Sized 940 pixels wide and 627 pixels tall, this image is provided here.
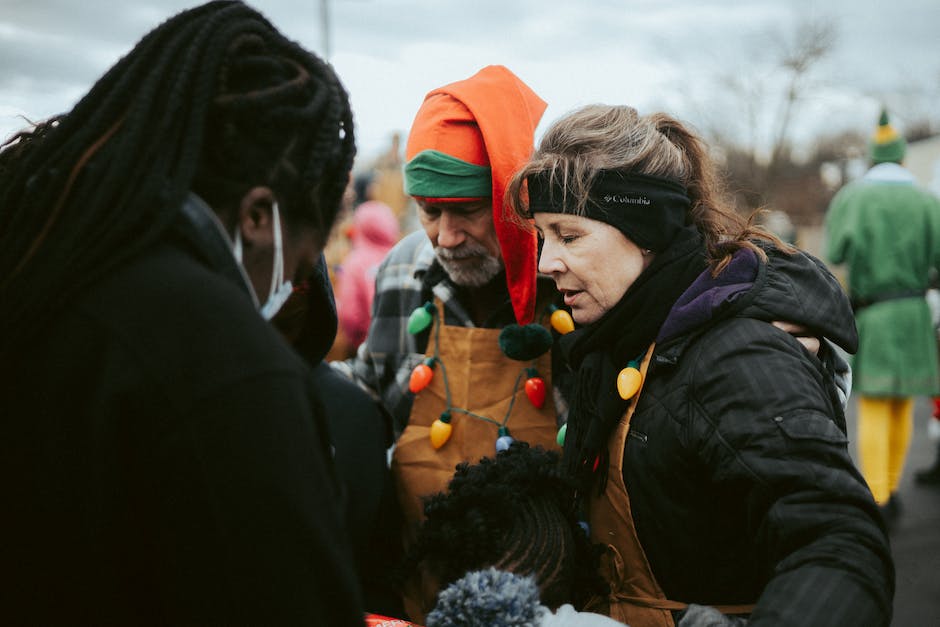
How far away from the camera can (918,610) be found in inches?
154

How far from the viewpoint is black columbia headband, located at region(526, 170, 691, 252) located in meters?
1.96

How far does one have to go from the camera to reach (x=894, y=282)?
5301 mm

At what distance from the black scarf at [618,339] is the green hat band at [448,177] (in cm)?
67

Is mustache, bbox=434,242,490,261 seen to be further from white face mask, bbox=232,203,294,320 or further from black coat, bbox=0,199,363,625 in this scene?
black coat, bbox=0,199,363,625

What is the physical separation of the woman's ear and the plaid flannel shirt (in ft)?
5.01

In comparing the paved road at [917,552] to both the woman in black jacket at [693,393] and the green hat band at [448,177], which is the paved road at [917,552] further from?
the green hat band at [448,177]

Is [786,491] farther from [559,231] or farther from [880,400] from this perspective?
[880,400]

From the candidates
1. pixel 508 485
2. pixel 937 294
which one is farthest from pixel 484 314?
pixel 937 294

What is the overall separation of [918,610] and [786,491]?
3.11 metres

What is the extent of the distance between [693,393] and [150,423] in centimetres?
118

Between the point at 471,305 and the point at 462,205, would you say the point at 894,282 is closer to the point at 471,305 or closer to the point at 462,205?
the point at 471,305

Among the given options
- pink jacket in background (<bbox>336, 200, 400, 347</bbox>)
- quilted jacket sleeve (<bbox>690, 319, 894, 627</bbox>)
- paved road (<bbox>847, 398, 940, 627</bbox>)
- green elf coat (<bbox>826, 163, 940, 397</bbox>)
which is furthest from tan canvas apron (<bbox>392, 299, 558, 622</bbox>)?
green elf coat (<bbox>826, 163, 940, 397</bbox>)

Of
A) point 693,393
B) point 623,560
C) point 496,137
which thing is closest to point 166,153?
point 693,393

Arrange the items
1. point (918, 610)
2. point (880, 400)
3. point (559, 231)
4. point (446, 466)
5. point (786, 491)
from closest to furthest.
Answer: point (786, 491) → point (559, 231) → point (446, 466) → point (918, 610) → point (880, 400)
